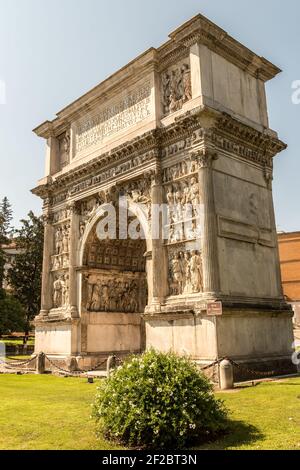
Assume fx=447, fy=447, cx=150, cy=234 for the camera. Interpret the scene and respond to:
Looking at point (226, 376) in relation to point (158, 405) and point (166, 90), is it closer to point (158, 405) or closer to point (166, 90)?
point (158, 405)

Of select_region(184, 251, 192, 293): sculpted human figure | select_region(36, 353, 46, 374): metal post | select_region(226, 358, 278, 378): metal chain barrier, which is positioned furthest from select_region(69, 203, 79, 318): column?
select_region(226, 358, 278, 378): metal chain barrier

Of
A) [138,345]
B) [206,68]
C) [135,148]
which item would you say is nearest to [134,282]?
[138,345]

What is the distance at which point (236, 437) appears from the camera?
8055 mm

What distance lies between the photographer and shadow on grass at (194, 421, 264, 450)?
7.52 m

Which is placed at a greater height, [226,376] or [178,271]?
[178,271]

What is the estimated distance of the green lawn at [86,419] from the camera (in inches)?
306

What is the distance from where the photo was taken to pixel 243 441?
7.76m

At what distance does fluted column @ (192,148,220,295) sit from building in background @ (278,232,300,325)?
34787 mm

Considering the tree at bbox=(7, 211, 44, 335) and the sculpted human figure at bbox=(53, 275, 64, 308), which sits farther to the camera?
the tree at bbox=(7, 211, 44, 335)

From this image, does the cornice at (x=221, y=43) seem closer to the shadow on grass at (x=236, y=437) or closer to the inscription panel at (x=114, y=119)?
the inscription panel at (x=114, y=119)

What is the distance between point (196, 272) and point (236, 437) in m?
9.44

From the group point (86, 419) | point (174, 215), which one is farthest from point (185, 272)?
point (86, 419)

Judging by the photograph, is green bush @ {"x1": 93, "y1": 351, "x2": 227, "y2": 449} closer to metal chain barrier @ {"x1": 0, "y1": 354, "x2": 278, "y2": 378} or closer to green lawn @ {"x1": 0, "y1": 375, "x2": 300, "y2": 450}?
green lawn @ {"x1": 0, "y1": 375, "x2": 300, "y2": 450}

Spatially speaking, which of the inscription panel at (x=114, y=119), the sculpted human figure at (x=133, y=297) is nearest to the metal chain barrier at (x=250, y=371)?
the sculpted human figure at (x=133, y=297)
